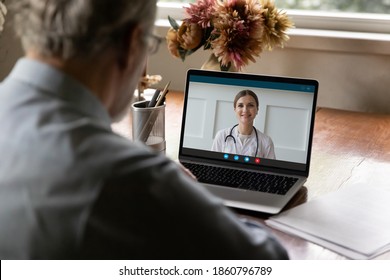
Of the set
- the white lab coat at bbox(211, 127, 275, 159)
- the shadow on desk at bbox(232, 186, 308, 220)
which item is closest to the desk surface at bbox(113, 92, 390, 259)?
the shadow on desk at bbox(232, 186, 308, 220)

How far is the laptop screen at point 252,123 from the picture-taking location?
140cm

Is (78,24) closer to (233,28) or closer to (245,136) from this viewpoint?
(245,136)

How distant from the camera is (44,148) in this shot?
2.26 feet

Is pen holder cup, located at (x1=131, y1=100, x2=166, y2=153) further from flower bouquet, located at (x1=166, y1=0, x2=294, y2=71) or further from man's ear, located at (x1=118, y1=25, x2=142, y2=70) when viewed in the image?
man's ear, located at (x1=118, y1=25, x2=142, y2=70)

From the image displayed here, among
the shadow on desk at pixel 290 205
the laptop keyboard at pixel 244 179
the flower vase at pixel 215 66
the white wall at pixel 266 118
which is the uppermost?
the flower vase at pixel 215 66

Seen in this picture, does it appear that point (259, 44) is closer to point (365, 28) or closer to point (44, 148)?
point (365, 28)

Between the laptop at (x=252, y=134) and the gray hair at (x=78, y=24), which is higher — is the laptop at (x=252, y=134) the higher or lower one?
the lower one

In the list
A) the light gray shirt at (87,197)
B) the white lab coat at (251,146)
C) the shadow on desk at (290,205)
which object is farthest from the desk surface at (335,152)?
the light gray shirt at (87,197)

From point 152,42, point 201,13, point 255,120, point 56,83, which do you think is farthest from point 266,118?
point 56,83

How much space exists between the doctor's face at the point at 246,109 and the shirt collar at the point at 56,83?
68cm

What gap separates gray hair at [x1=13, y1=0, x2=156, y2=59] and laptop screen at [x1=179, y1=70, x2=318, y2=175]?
669mm

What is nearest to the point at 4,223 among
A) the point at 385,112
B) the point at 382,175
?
the point at 382,175

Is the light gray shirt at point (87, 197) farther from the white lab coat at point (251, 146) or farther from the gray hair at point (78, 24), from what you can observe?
the white lab coat at point (251, 146)
